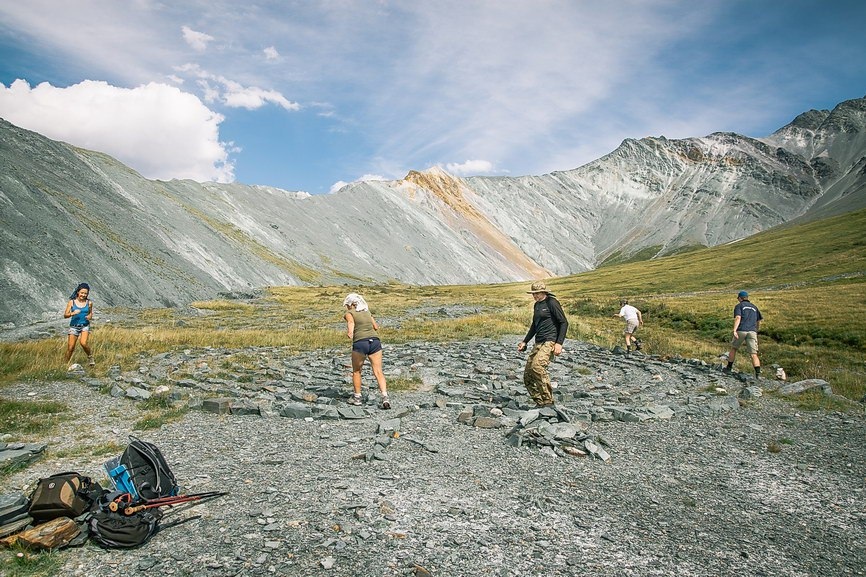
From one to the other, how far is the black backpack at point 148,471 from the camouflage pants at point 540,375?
827cm

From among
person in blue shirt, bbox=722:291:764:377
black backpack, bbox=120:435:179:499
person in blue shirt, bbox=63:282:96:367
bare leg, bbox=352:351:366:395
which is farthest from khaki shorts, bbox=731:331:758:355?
person in blue shirt, bbox=63:282:96:367

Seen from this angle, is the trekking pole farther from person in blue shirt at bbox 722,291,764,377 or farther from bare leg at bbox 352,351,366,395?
person in blue shirt at bbox 722,291,764,377

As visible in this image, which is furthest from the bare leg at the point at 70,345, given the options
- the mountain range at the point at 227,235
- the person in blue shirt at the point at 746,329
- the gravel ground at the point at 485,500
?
the person in blue shirt at the point at 746,329

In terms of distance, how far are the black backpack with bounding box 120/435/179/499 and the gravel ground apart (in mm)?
386

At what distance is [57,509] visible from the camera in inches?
226

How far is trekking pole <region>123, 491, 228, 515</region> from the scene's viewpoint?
5886 mm

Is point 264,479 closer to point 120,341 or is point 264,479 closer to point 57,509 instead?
point 57,509

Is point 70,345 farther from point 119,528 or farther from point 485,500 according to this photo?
point 485,500

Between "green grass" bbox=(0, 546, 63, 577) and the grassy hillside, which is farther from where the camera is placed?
the grassy hillside

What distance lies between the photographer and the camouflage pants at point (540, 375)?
12.3 m

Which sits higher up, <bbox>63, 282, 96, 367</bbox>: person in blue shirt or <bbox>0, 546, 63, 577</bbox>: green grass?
<bbox>63, 282, 96, 367</bbox>: person in blue shirt

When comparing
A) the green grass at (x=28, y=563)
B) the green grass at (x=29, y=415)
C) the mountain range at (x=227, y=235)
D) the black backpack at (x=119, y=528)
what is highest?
the mountain range at (x=227, y=235)

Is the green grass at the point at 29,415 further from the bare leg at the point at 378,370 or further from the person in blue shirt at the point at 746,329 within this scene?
the person in blue shirt at the point at 746,329

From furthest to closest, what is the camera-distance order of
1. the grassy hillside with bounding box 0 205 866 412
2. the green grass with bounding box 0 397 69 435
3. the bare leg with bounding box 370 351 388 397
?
1. the grassy hillside with bounding box 0 205 866 412
2. the bare leg with bounding box 370 351 388 397
3. the green grass with bounding box 0 397 69 435
